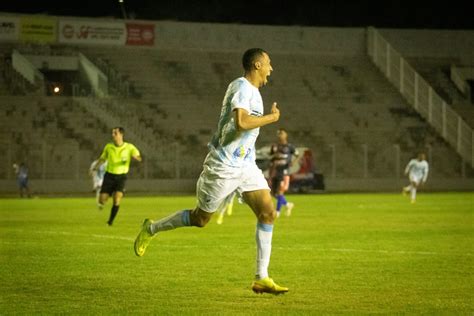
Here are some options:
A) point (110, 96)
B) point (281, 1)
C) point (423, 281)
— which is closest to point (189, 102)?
point (110, 96)

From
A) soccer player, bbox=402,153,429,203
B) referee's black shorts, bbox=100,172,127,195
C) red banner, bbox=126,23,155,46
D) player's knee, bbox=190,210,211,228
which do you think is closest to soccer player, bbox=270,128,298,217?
referee's black shorts, bbox=100,172,127,195

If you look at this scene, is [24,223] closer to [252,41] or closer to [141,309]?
[141,309]

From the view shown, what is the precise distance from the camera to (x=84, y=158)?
4850 cm

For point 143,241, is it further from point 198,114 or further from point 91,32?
point 91,32

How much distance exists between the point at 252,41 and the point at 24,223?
115 ft

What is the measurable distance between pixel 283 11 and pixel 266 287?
184 feet

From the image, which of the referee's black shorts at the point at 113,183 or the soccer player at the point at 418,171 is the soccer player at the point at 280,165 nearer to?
the referee's black shorts at the point at 113,183

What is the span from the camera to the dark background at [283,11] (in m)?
63.2

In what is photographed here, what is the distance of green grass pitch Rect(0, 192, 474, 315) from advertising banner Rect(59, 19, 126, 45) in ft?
98.9

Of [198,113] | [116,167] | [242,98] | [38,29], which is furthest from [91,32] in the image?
[242,98]

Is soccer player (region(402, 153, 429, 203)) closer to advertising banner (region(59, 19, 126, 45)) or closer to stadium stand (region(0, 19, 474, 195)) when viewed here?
stadium stand (region(0, 19, 474, 195))

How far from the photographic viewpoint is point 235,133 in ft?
35.7

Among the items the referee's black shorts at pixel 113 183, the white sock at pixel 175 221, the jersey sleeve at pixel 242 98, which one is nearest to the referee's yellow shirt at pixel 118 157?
the referee's black shorts at pixel 113 183

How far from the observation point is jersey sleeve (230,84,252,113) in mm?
10680
